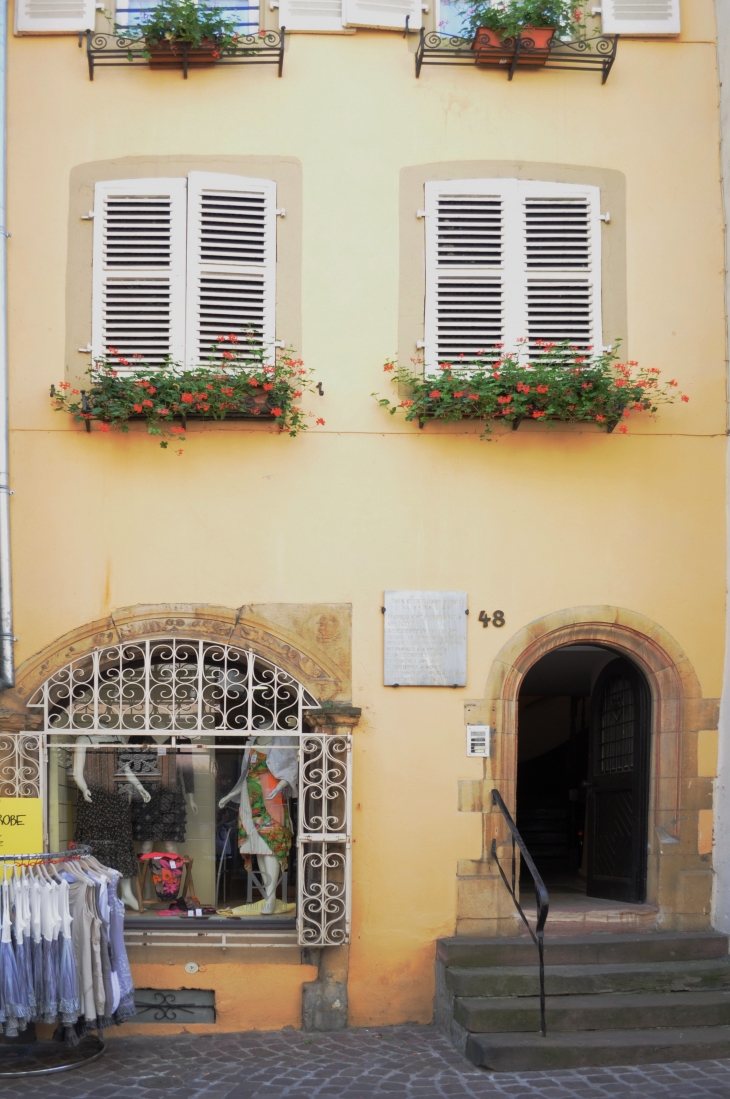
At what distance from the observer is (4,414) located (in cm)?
779

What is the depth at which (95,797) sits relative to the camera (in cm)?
802

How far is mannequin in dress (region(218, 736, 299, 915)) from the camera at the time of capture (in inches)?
314

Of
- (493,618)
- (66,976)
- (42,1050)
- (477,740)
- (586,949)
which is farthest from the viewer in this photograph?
(493,618)

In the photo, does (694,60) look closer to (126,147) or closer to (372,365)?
(372,365)

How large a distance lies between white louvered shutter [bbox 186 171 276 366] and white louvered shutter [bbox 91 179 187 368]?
11cm

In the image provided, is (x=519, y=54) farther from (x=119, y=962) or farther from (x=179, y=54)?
(x=119, y=962)

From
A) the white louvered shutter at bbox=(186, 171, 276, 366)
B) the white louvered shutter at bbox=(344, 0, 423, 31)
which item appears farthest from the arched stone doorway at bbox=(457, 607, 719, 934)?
the white louvered shutter at bbox=(344, 0, 423, 31)

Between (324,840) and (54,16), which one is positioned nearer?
(324,840)

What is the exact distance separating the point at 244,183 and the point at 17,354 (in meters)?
1.96

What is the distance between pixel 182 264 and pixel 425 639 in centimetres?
311

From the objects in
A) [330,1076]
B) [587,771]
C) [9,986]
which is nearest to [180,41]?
[9,986]

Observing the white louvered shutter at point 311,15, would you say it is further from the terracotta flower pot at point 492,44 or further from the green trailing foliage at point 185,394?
the green trailing foliage at point 185,394

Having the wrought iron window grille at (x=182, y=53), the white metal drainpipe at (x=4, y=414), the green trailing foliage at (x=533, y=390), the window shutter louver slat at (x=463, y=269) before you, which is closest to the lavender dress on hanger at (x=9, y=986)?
the white metal drainpipe at (x=4, y=414)

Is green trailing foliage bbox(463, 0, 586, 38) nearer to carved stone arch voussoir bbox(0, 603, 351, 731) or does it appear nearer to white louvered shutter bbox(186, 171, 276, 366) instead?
white louvered shutter bbox(186, 171, 276, 366)
